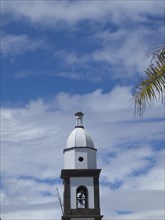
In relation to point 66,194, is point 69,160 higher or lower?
higher

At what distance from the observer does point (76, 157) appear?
29016 millimetres

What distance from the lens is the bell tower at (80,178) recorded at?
90.7 ft

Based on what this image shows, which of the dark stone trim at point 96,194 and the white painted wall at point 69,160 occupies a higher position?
the white painted wall at point 69,160

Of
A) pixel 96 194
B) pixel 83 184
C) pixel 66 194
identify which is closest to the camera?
pixel 66 194

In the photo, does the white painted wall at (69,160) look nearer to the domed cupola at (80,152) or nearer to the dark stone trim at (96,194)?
the domed cupola at (80,152)

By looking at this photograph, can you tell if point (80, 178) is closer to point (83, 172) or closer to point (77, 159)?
point (83, 172)

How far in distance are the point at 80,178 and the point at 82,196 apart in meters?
1.00

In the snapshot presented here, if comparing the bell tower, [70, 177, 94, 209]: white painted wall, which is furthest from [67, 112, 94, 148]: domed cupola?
[70, 177, 94, 209]: white painted wall

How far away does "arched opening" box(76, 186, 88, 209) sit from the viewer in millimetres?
28225

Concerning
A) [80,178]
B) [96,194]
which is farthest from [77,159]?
[96,194]

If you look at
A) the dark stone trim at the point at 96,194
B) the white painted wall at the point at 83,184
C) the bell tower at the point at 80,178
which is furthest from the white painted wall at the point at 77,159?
the dark stone trim at the point at 96,194

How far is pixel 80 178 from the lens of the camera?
28.6 metres

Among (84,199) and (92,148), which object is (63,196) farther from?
(92,148)

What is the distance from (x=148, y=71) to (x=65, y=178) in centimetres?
2094
